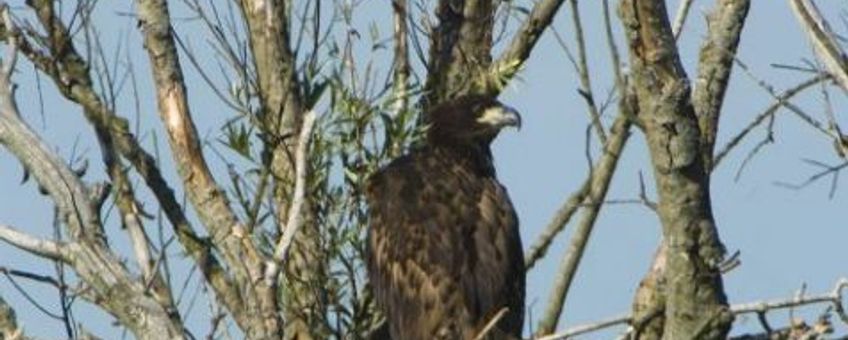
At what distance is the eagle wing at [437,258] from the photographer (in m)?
10.0

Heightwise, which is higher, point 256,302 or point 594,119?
point 594,119

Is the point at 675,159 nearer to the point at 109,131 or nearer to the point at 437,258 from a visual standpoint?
the point at 109,131

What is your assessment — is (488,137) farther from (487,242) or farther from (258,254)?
(258,254)

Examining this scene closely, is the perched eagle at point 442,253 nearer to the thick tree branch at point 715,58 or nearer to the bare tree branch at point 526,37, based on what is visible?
A: the bare tree branch at point 526,37

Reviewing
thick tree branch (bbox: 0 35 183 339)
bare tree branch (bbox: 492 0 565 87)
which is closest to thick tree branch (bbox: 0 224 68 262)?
thick tree branch (bbox: 0 35 183 339)

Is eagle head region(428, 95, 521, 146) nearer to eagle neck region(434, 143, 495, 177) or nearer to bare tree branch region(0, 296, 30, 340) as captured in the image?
eagle neck region(434, 143, 495, 177)

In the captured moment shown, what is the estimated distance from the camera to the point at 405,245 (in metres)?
10.2

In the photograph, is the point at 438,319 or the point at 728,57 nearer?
the point at 728,57

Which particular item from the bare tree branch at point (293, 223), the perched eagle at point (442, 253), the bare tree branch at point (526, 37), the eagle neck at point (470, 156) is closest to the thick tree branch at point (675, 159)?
the bare tree branch at point (293, 223)

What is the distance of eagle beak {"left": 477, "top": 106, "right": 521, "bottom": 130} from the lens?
10.6 meters

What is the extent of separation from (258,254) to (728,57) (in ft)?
5.45

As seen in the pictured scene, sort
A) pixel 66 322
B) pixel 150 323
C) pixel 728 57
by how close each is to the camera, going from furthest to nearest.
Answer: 1. pixel 728 57
2. pixel 66 322
3. pixel 150 323

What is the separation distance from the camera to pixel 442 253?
1020cm

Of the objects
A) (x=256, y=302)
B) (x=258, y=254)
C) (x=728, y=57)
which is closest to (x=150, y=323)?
(x=256, y=302)
